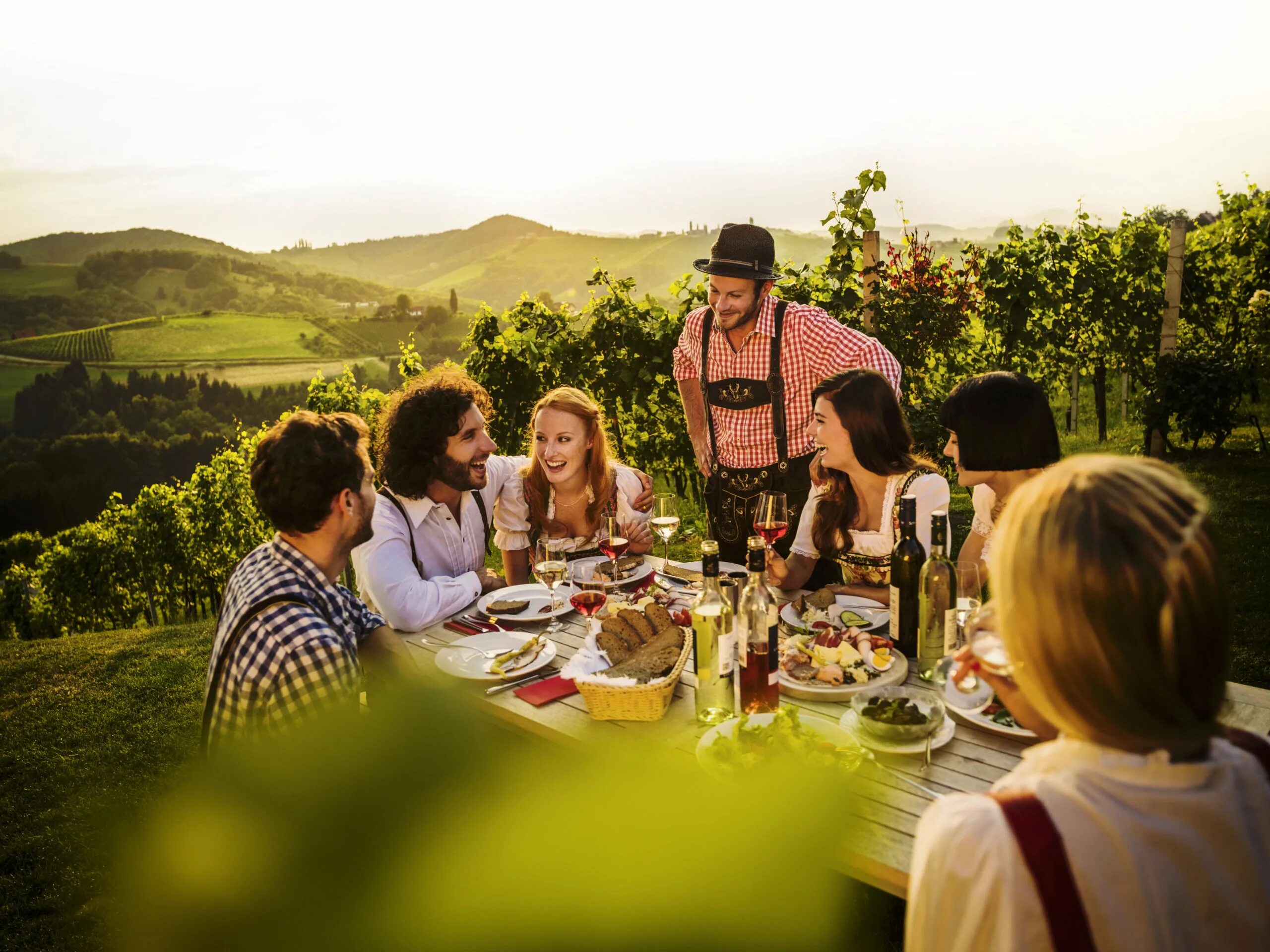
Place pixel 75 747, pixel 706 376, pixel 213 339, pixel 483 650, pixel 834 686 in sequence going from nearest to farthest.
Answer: pixel 834 686 < pixel 483 650 < pixel 706 376 < pixel 75 747 < pixel 213 339

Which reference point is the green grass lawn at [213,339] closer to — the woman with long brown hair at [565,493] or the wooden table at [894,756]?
the woman with long brown hair at [565,493]

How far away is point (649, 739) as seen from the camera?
441 mm

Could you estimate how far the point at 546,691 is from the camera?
2.07 meters

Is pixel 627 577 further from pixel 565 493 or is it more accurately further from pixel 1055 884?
pixel 1055 884

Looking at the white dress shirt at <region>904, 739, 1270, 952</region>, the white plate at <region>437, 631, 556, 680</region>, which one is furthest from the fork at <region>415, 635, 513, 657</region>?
the white dress shirt at <region>904, 739, 1270, 952</region>

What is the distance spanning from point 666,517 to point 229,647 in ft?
4.69

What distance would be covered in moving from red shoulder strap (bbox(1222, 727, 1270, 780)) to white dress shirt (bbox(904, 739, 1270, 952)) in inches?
2.2

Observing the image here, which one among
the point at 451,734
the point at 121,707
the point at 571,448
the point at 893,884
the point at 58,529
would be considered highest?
the point at 451,734

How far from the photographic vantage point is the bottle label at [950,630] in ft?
6.65

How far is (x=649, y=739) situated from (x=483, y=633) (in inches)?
82.6

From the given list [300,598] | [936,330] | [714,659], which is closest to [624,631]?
[714,659]

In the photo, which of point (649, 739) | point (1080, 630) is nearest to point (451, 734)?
point (649, 739)

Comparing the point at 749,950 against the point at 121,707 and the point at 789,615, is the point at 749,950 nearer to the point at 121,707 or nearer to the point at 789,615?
the point at 789,615

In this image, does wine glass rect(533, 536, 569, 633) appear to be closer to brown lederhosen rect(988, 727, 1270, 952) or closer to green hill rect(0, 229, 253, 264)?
brown lederhosen rect(988, 727, 1270, 952)
